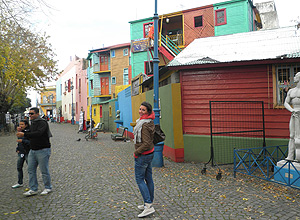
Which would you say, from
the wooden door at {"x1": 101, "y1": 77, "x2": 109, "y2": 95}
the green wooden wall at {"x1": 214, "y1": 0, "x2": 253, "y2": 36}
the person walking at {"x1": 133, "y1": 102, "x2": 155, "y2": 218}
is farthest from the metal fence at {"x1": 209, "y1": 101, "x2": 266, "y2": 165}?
the wooden door at {"x1": 101, "y1": 77, "x2": 109, "y2": 95}

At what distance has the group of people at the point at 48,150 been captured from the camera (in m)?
4.59

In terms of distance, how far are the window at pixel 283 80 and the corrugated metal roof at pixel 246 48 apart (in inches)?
18.3

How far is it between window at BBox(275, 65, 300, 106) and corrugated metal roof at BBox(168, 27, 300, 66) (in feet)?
1.52

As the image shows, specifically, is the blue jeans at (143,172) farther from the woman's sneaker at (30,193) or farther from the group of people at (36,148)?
the woman's sneaker at (30,193)

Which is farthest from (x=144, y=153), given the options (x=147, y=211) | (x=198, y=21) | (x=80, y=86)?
(x=80, y=86)

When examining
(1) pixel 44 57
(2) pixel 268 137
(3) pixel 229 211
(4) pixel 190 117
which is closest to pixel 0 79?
(1) pixel 44 57

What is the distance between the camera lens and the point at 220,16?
21.3 metres

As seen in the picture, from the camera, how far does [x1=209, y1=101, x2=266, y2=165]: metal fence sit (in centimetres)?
871

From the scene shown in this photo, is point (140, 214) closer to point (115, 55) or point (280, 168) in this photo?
point (280, 168)

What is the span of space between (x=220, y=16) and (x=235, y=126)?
48.3 ft

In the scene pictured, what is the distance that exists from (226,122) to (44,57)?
2142cm

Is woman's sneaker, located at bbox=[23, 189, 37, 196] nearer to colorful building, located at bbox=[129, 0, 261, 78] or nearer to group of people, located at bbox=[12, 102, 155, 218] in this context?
group of people, located at bbox=[12, 102, 155, 218]

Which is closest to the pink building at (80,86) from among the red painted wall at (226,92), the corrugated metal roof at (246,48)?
the corrugated metal roof at (246,48)

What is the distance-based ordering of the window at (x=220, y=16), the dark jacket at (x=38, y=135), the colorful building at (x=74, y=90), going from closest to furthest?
the dark jacket at (x=38, y=135) → the window at (x=220, y=16) → the colorful building at (x=74, y=90)
